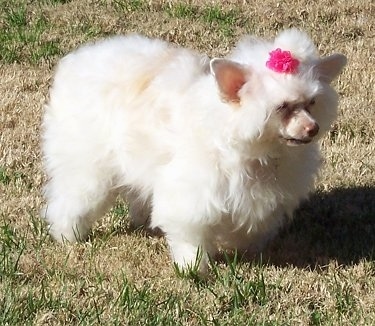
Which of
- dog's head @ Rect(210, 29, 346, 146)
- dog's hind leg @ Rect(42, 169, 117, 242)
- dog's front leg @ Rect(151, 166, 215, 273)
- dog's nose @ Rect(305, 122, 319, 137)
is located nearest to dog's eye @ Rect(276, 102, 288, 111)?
dog's head @ Rect(210, 29, 346, 146)

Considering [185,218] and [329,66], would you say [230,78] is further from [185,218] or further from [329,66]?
[185,218]

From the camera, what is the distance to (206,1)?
9938mm

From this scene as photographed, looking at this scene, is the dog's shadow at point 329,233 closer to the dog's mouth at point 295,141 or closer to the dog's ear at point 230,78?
the dog's mouth at point 295,141

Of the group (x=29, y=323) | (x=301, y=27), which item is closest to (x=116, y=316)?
(x=29, y=323)

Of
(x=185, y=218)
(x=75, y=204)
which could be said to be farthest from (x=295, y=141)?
(x=75, y=204)

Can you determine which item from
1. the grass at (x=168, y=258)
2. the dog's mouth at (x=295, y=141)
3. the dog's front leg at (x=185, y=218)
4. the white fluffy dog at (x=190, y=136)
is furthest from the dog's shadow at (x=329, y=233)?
the dog's mouth at (x=295, y=141)

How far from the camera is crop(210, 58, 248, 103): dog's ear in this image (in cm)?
418

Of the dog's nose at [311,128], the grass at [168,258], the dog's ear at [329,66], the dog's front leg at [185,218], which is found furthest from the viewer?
the dog's front leg at [185,218]

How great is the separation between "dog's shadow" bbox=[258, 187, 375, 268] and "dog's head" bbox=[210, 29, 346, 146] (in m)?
0.96

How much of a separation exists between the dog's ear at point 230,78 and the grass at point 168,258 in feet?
2.84

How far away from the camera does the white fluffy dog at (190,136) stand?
4203 mm

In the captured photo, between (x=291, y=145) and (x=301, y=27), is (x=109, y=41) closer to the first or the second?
(x=291, y=145)

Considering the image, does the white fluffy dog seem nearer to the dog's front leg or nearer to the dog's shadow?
the dog's front leg

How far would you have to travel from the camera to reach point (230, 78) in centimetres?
420
